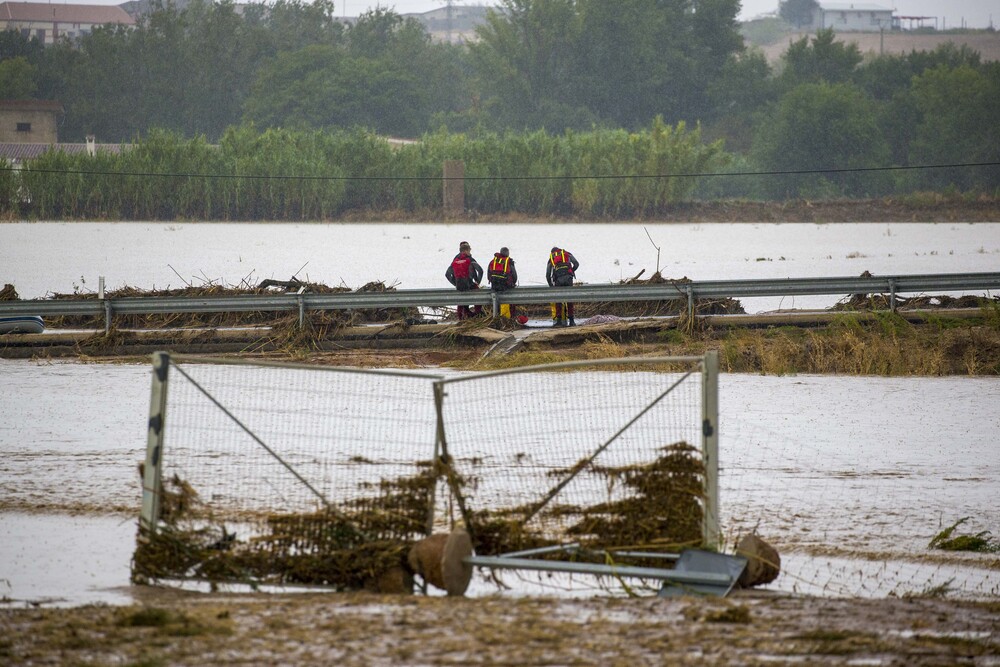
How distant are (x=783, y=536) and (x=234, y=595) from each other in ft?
13.0

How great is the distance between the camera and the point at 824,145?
3499 inches

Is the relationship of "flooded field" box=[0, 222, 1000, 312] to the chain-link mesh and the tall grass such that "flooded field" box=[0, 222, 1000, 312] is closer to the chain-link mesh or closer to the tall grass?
the tall grass

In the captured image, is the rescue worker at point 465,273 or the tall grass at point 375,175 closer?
the rescue worker at point 465,273

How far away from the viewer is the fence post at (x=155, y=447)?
7.92 m

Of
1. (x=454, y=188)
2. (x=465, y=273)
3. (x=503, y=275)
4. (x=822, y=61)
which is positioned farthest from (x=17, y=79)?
(x=503, y=275)

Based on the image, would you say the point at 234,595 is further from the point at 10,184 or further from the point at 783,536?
the point at 10,184

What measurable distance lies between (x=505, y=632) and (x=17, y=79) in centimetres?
10667

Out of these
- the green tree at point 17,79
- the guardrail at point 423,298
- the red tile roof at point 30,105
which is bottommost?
the guardrail at point 423,298

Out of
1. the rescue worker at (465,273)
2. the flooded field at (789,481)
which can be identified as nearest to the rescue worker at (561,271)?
the rescue worker at (465,273)

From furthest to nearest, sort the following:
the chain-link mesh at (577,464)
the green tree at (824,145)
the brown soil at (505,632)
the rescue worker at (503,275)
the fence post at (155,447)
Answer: the green tree at (824,145), the rescue worker at (503,275), the chain-link mesh at (577,464), the fence post at (155,447), the brown soil at (505,632)

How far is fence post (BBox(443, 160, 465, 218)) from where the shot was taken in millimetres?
67688

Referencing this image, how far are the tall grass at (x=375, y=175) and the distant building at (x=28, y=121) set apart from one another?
96.3 feet

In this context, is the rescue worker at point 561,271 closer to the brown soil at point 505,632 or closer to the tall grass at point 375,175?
the brown soil at point 505,632

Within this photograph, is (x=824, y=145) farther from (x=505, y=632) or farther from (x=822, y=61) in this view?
(x=505, y=632)
